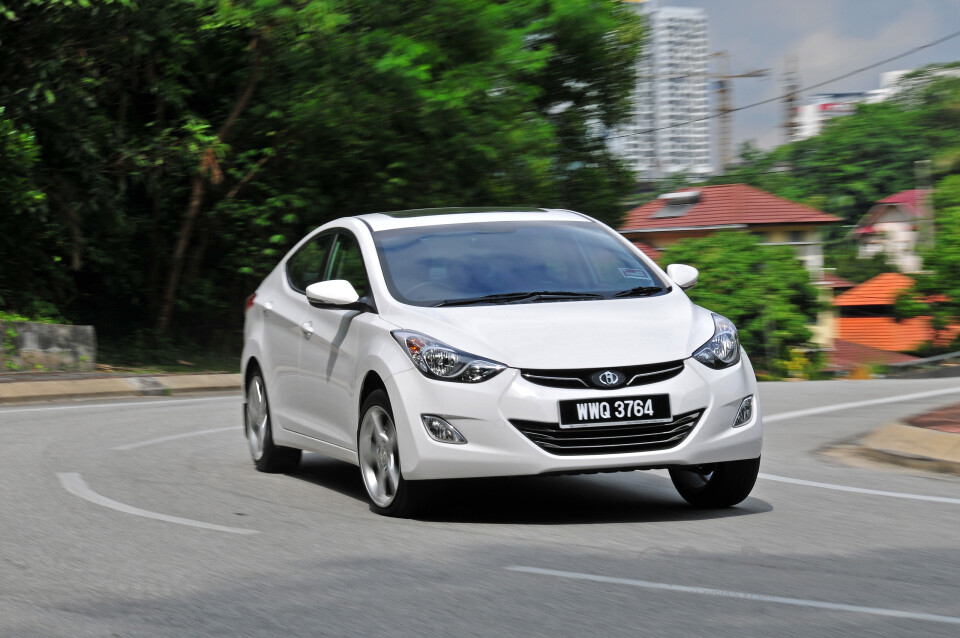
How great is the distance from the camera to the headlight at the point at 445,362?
263 inches

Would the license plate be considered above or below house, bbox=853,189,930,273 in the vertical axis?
above

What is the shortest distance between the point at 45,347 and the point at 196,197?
5.26 metres

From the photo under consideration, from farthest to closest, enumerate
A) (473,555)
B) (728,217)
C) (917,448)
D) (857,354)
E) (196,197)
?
(728,217) → (857,354) → (196,197) → (917,448) → (473,555)

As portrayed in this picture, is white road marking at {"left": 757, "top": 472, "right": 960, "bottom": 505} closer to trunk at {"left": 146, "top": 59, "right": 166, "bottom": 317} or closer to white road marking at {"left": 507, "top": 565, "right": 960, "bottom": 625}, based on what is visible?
white road marking at {"left": 507, "top": 565, "right": 960, "bottom": 625}

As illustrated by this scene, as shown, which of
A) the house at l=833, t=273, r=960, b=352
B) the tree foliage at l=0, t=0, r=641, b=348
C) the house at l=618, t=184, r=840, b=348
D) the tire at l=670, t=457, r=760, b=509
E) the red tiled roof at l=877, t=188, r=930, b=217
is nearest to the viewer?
the tire at l=670, t=457, r=760, b=509

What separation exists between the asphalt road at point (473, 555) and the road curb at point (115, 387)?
21.0 feet

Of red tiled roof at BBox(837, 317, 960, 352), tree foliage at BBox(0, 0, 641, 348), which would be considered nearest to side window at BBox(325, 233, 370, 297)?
tree foliage at BBox(0, 0, 641, 348)

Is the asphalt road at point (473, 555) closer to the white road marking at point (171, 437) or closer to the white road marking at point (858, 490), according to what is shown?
the white road marking at point (858, 490)

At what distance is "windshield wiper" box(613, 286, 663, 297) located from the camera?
24.9 feet

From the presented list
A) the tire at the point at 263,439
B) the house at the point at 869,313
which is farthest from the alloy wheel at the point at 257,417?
the house at the point at 869,313

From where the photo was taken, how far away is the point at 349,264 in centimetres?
822

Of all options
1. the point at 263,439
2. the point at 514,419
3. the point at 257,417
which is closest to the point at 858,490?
the point at 514,419

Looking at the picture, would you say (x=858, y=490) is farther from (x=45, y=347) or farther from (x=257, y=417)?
(x=45, y=347)

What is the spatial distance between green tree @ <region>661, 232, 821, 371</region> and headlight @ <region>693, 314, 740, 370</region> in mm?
42200
